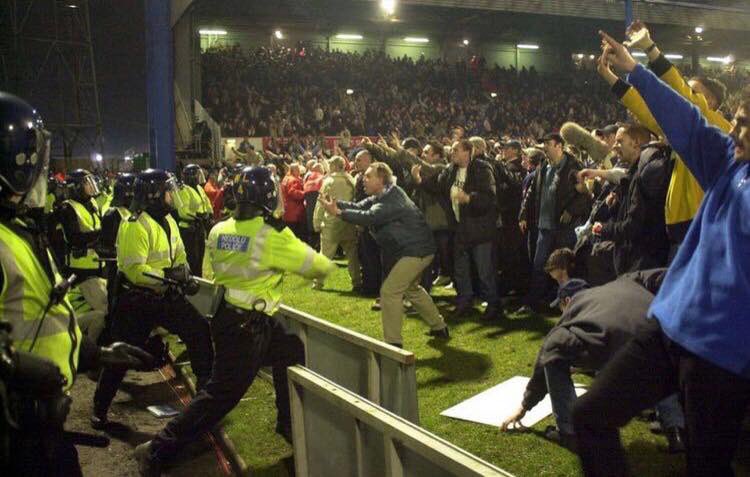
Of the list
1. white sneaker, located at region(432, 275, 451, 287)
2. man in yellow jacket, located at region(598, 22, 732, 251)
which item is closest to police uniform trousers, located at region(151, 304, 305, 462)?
man in yellow jacket, located at region(598, 22, 732, 251)

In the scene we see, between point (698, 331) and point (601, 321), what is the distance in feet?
3.52

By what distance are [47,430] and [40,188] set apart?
2.93 feet

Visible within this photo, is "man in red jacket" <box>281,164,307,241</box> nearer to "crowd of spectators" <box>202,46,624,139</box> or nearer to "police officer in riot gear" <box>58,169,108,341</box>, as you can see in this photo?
"police officer in riot gear" <box>58,169,108,341</box>

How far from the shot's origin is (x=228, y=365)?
14.7 feet

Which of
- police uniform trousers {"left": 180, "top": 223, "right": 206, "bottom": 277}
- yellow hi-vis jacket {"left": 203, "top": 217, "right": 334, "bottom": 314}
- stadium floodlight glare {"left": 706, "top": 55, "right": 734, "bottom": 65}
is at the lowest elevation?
police uniform trousers {"left": 180, "top": 223, "right": 206, "bottom": 277}

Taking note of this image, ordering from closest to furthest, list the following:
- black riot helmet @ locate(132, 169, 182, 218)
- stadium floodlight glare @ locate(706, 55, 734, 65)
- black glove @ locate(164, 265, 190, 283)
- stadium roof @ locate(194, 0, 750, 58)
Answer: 1. black glove @ locate(164, 265, 190, 283)
2. black riot helmet @ locate(132, 169, 182, 218)
3. stadium roof @ locate(194, 0, 750, 58)
4. stadium floodlight glare @ locate(706, 55, 734, 65)

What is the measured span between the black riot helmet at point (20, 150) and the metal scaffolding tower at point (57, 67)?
1084 inches

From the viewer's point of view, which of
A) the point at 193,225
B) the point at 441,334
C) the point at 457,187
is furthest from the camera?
the point at 193,225

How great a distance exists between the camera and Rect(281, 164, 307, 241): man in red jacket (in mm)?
13719

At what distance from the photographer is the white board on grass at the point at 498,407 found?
5.16 metres

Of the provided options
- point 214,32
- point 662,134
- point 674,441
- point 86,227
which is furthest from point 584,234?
point 214,32

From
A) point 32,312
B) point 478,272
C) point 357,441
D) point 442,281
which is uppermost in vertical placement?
point 32,312

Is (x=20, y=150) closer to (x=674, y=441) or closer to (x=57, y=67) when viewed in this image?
(x=674, y=441)

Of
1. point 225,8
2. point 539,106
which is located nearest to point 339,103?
point 225,8
